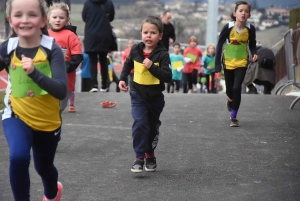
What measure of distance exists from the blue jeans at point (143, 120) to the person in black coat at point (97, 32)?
24.7ft

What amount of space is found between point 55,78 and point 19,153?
54cm

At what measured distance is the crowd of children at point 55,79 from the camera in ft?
16.1

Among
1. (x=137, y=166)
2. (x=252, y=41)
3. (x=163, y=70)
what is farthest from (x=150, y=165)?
(x=252, y=41)

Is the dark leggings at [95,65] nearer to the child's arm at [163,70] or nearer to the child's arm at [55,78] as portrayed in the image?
the child's arm at [163,70]

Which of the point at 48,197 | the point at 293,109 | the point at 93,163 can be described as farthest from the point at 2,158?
the point at 293,109

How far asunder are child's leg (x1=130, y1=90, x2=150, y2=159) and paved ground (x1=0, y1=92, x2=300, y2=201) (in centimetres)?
26

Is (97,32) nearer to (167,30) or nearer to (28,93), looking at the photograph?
(167,30)

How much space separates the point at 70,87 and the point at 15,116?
398cm

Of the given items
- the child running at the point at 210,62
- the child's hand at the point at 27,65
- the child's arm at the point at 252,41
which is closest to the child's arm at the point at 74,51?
the child's arm at the point at 252,41

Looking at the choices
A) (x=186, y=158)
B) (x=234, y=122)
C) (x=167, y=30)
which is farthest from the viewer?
(x=167, y=30)

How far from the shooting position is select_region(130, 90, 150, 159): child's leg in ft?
22.5

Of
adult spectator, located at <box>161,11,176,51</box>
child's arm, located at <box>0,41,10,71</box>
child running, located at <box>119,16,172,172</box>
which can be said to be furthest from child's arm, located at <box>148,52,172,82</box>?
adult spectator, located at <box>161,11,176,51</box>

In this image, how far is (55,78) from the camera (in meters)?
4.91

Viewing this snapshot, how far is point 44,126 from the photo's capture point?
5035 millimetres
